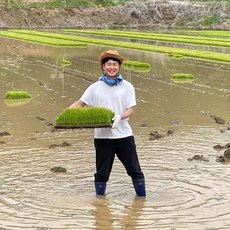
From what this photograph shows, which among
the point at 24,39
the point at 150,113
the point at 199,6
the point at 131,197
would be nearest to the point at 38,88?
the point at 150,113

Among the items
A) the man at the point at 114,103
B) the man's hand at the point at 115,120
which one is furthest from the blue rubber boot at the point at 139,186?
the man's hand at the point at 115,120

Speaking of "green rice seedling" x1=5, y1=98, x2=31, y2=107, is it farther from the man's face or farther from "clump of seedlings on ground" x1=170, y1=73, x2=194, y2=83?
the man's face

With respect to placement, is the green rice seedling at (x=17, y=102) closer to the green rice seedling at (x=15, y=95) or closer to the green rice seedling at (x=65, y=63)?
the green rice seedling at (x=15, y=95)

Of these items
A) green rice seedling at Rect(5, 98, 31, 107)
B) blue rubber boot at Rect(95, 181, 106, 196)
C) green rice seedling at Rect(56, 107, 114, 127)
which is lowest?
green rice seedling at Rect(5, 98, 31, 107)

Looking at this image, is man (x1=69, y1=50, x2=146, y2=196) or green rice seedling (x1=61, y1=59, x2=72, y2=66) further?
green rice seedling (x1=61, y1=59, x2=72, y2=66)

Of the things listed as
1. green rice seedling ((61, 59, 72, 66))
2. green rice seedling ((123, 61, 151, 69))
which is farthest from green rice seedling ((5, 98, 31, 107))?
green rice seedling ((61, 59, 72, 66))

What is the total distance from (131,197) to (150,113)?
637cm

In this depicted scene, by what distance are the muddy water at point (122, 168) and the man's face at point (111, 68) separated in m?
1.40

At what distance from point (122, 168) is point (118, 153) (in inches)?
63.2

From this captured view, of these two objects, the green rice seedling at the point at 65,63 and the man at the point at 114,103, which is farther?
the green rice seedling at the point at 65,63

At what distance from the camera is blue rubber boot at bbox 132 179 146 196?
21.5ft

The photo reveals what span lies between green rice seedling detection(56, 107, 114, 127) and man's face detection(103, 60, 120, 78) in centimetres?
38

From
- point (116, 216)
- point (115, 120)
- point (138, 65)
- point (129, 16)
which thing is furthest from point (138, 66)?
point (129, 16)

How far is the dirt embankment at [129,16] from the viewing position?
62.1m
